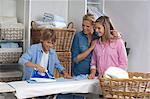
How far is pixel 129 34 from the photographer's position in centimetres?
363

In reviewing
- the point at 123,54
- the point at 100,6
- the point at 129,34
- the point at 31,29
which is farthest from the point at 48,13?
the point at 123,54

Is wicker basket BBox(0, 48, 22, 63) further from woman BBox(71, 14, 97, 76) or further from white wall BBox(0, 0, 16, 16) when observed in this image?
woman BBox(71, 14, 97, 76)

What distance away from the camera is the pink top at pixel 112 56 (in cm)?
261

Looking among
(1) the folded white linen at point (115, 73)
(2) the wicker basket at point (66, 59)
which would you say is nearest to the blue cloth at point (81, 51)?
(2) the wicker basket at point (66, 59)

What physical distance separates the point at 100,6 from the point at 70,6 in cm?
41

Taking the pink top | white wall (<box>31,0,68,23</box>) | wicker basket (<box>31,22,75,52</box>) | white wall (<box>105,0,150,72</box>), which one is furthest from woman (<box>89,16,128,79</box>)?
white wall (<box>31,0,68,23</box>)

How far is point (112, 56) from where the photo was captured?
2.62 meters

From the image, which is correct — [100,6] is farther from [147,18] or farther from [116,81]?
[116,81]

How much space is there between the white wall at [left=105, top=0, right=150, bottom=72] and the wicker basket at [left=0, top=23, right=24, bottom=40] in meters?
1.31

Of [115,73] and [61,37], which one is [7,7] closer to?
[61,37]

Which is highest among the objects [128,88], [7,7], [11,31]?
[7,7]

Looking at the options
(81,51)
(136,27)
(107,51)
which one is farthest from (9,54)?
(136,27)

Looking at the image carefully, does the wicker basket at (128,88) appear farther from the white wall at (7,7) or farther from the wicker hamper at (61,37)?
the white wall at (7,7)

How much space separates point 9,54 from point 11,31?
0.26 meters
